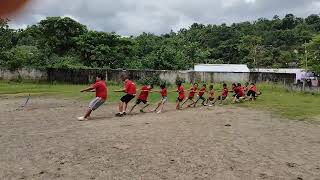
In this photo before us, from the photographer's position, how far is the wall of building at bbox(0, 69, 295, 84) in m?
40.6

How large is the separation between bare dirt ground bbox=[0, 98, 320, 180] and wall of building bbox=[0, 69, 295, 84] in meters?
24.8

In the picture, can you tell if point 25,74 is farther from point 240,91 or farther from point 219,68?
point 240,91

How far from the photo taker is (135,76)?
41.1 meters

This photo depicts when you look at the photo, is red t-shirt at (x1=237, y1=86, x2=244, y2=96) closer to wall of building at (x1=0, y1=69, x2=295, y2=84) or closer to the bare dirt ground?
the bare dirt ground

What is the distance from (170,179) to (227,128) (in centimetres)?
610

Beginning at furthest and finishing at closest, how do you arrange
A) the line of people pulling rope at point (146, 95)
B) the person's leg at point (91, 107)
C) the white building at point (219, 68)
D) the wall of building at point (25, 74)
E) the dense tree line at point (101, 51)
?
the white building at point (219, 68) < the wall of building at point (25, 74) < the dense tree line at point (101, 51) < the line of people pulling rope at point (146, 95) < the person's leg at point (91, 107)

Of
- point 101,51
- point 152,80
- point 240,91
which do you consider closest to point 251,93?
point 240,91

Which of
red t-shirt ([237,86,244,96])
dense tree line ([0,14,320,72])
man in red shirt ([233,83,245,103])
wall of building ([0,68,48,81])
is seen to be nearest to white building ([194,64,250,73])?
dense tree line ([0,14,320,72])

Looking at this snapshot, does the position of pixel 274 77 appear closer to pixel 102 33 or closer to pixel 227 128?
pixel 102 33

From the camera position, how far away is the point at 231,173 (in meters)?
7.89

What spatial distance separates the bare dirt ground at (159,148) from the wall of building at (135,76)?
24800mm

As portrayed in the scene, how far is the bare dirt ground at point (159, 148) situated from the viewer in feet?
25.9

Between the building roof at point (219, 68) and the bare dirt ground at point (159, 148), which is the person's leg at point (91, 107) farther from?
the building roof at point (219, 68)

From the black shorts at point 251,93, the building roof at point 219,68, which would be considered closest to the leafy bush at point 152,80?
the building roof at point 219,68
